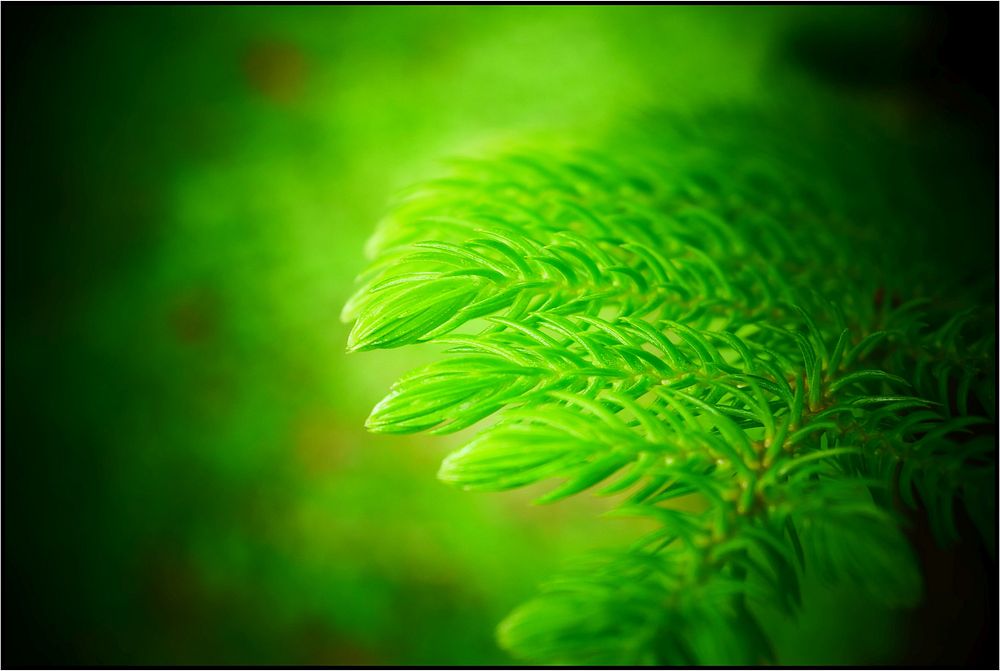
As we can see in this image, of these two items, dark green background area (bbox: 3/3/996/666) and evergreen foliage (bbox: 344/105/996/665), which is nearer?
evergreen foliage (bbox: 344/105/996/665)

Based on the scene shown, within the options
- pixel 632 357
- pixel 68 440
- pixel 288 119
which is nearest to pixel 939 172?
pixel 632 357

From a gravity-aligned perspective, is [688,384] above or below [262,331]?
below

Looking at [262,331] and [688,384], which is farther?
[262,331]

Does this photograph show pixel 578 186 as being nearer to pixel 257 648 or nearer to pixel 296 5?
pixel 296 5

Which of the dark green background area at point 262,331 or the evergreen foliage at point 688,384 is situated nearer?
the evergreen foliage at point 688,384
